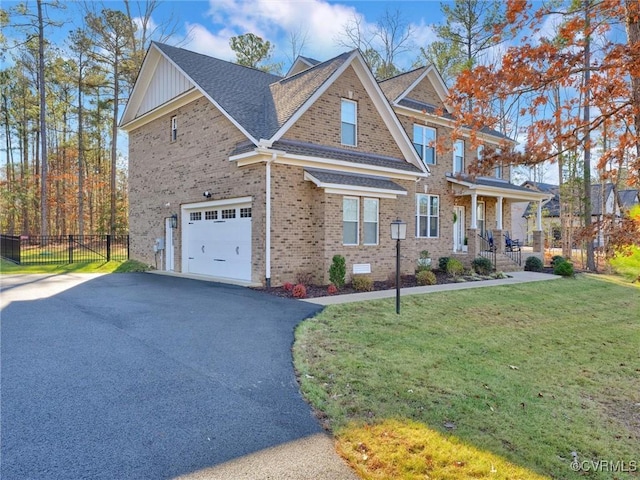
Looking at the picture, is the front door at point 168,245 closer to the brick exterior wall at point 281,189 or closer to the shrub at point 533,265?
the brick exterior wall at point 281,189

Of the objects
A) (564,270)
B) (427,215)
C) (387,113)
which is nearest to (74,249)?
(387,113)

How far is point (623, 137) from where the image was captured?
575 centimetres

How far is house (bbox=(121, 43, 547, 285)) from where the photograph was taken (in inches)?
478

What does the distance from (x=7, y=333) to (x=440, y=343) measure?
22.6 feet

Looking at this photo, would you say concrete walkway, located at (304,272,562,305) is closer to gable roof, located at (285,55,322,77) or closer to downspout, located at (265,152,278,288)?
downspout, located at (265,152,278,288)

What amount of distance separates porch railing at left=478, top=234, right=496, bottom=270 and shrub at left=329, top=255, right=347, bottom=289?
7808 millimetres

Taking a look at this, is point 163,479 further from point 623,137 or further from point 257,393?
point 623,137

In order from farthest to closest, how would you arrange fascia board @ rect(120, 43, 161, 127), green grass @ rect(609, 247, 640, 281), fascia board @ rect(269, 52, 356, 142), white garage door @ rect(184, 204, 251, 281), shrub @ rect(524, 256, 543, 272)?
1. shrub @ rect(524, 256, 543, 272)
2. fascia board @ rect(120, 43, 161, 127)
3. white garage door @ rect(184, 204, 251, 281)
4. fascia board @ rect(269, 52, 356, 142)
5. green grass @ rect(609, 247, 640, 281)

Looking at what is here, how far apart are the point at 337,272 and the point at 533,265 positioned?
35.7ft

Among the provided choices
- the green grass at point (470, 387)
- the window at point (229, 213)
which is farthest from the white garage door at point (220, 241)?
the green grass at point (470, 387)

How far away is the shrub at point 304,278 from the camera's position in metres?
12.3

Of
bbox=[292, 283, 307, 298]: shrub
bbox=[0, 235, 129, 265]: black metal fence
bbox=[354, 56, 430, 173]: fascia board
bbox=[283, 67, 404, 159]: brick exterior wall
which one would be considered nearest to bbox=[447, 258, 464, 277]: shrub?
bbox=[354, 56, 430, 173]: fascia board

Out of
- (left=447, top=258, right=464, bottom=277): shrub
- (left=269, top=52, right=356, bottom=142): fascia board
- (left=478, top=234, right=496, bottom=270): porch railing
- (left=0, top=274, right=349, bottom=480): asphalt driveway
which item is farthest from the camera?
(left=478, top=234, right=496, bottom=270): porch railing

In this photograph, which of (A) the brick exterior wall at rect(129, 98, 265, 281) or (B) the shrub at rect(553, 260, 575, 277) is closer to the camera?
(A) the brick exterior wall at rect(129, 98, 265, 281)
